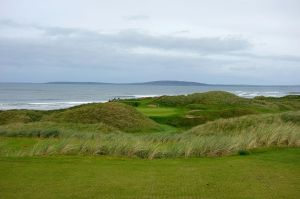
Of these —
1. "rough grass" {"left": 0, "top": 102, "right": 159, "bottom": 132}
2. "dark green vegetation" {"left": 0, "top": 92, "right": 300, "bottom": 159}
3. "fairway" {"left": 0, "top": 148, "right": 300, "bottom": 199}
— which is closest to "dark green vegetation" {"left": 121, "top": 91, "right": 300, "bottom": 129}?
"dark green vegetation" {"left": 0, "top": 92, "right": 300, "bottom": 159}

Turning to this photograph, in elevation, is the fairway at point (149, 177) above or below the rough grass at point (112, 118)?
A: above

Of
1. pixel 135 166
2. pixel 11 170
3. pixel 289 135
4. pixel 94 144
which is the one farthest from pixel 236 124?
pixel 11 170

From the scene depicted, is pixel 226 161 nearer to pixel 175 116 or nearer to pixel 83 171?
pixel 83 171

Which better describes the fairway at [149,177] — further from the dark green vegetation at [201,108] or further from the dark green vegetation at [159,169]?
the dark green vegetation at [201,108]

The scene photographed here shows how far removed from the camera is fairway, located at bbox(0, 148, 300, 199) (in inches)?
319

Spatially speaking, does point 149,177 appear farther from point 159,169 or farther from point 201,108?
point 201,108

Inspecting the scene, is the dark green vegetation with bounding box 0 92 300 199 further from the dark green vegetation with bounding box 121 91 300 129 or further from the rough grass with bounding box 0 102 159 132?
the dark green vegetation with bounding box 121 91 300 129

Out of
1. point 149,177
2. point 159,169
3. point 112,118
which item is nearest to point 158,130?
point 112,118

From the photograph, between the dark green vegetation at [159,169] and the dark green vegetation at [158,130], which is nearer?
the dark green vegetation at [159,169]

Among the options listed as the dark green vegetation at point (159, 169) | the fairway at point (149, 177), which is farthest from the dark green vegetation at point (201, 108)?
the fairway at point (149, 177)

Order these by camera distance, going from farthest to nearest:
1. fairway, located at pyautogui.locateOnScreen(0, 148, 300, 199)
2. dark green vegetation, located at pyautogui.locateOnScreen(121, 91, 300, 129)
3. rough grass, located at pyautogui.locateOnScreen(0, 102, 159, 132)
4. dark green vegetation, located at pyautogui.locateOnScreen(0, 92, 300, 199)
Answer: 1. dark green vegetation, located at pyautogui.locateOnScreen(121, 91, 300, 129)
2. rough grass, located at pyautogui.locateOnScreen(0, 102, 159, 132)
3. dark green vegetation, located at pyautogui.locateOnScreen(0, 92, 300, 199)
4. fairway, located at pyautogui.locateOnScreen(0, 148, 300, 199)

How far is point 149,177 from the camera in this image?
9.43m

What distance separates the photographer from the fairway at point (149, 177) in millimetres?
8094

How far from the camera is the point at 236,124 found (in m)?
25.0
